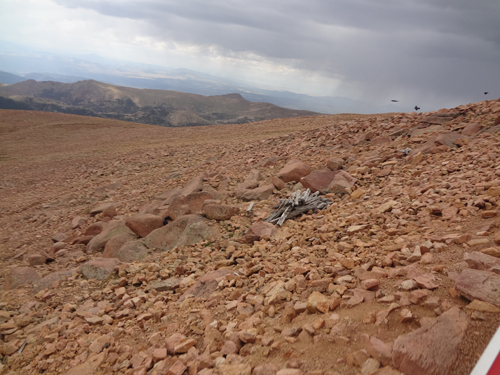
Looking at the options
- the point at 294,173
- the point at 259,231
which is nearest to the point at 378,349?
the point at 259,231

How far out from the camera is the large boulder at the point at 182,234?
7.54 metres

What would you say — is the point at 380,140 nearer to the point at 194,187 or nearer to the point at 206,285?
the point at 194,187

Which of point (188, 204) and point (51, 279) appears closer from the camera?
point (51, 279)

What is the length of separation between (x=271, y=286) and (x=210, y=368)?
1627mm

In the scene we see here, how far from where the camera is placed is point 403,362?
246cm

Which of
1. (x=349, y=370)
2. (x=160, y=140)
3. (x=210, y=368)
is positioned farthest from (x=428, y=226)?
(x=160, y=140)

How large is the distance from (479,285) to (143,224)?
8014mm

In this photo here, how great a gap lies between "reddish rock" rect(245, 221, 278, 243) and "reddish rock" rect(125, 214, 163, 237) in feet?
10.9

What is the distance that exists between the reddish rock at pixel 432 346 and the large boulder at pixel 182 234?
5324mm

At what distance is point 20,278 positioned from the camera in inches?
281

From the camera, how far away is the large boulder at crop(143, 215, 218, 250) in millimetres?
7543

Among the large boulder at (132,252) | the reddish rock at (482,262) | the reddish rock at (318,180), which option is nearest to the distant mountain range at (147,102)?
the reddish rock at (318,180)

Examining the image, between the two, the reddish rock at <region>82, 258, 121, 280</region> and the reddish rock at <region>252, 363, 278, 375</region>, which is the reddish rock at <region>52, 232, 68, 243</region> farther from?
the reddish rock at <region>252, 363, 278, 375</region>

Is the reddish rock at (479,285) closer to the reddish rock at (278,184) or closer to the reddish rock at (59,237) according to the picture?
the reddish rock at (278,184)
